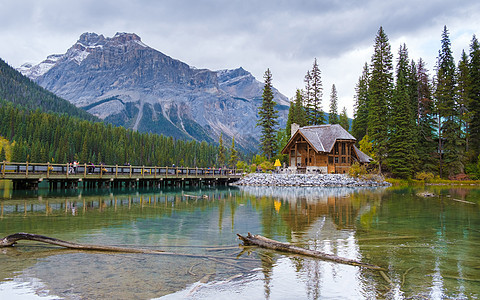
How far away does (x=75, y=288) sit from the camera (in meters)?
7.21

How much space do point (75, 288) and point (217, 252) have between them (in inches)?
160

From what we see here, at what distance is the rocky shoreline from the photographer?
1817 inches

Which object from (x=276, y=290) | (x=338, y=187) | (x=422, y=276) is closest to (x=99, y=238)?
(x=276, y=290)

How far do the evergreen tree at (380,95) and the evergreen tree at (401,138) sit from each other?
3.41 ft

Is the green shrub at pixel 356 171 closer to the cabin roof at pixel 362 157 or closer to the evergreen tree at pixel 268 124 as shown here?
the cabin roof at pixel 362 157

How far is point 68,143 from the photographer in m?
91.9

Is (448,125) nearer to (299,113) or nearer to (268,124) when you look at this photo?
(299,113)

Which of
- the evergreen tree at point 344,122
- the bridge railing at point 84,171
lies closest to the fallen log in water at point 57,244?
the bridge railing at point 84,171

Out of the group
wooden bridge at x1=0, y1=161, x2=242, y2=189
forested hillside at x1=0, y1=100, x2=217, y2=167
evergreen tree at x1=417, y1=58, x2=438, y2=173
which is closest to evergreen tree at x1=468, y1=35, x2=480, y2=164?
evergreen tree at x1=417, y1=58, x2=438, y2=173

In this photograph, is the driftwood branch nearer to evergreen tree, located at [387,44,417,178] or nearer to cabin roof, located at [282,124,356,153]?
cabin roof, located at [282,124,356,153]

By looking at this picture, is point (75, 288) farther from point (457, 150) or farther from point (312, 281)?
point (457, 150)

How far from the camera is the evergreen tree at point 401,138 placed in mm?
49500

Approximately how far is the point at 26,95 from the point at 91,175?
562 ft

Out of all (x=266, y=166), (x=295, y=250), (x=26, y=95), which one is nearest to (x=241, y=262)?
(x=295, y=250)
